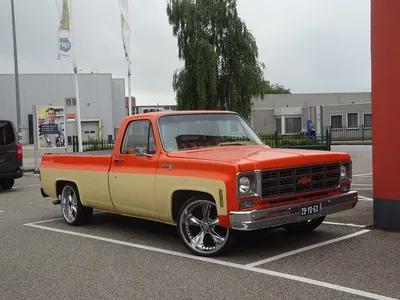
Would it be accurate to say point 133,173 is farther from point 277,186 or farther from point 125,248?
point 277,186

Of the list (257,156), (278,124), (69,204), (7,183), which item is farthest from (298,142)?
(278,124)

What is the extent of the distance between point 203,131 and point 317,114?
4124 cm

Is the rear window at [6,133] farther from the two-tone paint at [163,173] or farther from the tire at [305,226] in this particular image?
the tire at [305,226]

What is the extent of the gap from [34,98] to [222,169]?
58.5 meters

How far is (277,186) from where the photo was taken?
19.2 feet

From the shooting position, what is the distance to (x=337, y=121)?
48.0m

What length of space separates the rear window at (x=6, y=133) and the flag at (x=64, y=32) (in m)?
5.02

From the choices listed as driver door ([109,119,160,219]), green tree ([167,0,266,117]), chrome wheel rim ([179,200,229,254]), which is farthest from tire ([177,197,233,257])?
green tree ([167,0,266,117])

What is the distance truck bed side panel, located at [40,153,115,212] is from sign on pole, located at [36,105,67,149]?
11467 millimetres

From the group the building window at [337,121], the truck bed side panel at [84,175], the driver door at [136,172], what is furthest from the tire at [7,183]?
the building window at [337,121]

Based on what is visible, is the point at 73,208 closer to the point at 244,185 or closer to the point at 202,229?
the point at 202,229

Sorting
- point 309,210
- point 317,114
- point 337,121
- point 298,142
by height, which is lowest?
point 309,210

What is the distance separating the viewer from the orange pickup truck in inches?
223

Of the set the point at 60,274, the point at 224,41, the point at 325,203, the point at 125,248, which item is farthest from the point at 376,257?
the point at 224,41
